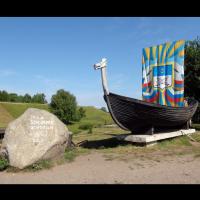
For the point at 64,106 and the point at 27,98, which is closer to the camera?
the point at 64,106

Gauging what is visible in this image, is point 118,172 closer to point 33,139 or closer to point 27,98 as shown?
point 33,139

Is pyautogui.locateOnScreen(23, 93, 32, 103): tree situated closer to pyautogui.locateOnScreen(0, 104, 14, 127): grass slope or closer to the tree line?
the tree line

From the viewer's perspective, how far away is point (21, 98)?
108875mm

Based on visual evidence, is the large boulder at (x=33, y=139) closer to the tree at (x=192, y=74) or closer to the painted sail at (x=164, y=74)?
the painted sail at (x=164, y=74)

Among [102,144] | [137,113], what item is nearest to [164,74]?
[137,113]

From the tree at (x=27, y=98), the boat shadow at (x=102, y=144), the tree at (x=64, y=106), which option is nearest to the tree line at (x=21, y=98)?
the tree at (x=27, y=98)

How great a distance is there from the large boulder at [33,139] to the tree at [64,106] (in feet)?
136

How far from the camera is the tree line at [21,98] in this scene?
329 feet

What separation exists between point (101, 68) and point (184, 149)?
5.61 metres

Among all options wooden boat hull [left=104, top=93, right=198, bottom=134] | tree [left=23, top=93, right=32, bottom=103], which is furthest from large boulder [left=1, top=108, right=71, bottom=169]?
tree [left=23, top=93, right=32, bottom=103]

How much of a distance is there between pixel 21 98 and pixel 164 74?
3921 inches

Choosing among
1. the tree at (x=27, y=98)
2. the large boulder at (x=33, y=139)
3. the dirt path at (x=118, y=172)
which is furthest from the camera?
the tree at (x=27, y=98)
